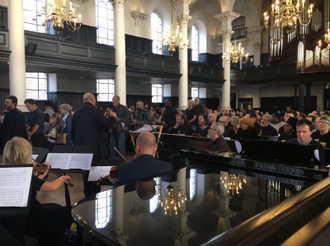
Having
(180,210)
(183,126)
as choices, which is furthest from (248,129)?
(180,210)

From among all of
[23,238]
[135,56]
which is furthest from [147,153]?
[135,56]

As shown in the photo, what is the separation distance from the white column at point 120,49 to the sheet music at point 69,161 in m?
7.94

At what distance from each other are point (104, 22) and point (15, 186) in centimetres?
1574

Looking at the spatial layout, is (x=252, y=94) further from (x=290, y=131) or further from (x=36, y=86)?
(x=290, y=131)

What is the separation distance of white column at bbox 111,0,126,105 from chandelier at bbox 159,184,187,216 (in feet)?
31.0

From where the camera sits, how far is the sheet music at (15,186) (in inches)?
83.0

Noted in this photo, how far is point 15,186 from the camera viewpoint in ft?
7.02

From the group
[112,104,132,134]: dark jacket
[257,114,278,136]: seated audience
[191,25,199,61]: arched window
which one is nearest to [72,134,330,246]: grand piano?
[257,114,278,136]: seated audience

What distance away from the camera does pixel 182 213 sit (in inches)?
71.6

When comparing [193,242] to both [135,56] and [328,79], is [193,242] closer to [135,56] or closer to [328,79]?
[135,56]

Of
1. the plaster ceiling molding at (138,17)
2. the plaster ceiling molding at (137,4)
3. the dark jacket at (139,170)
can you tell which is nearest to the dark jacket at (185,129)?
the dark jacket at (139,170)

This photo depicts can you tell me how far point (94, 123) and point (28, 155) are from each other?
212 cm

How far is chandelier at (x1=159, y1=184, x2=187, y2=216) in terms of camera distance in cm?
190

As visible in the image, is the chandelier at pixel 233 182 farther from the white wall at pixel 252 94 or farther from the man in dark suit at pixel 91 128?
the white wall at pixel 252 94
